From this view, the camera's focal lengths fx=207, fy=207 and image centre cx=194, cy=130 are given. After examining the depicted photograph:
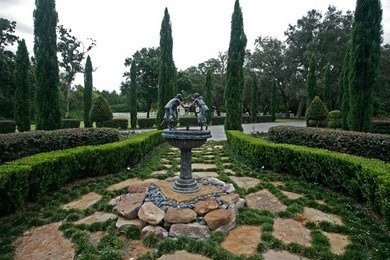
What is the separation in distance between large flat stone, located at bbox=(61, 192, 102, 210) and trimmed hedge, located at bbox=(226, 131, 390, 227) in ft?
15.0

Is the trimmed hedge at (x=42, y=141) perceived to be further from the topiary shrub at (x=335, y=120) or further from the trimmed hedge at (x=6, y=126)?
the topiary shrub at (x=335, y=120)

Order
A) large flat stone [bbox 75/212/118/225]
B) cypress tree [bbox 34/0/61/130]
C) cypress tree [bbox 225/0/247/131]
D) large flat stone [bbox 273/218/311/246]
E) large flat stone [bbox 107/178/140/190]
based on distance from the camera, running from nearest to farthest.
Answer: large flat stone [bbox 273/218/311/246] < large flat stone [bbox 75/212/118/225] < large flat stone [bbox 107/178/140/190] < cypress tree [bbox 34/0/61/130] < cypress tree [bbox 225/0/247/131]

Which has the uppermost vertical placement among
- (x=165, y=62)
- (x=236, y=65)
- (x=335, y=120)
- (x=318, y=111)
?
(x=165, y=62)

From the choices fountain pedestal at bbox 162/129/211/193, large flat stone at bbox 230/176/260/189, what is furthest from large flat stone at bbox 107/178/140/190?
large flat stone at bbox 230/176/260/189

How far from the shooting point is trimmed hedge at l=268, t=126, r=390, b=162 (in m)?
5.00

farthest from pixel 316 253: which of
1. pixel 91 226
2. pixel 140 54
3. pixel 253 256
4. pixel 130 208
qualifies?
pixel 140 54

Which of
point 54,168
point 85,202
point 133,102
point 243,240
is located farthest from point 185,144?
point 133,102

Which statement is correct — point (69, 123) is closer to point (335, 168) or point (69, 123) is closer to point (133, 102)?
point (133, 102)

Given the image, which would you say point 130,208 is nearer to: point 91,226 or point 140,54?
point 91,226

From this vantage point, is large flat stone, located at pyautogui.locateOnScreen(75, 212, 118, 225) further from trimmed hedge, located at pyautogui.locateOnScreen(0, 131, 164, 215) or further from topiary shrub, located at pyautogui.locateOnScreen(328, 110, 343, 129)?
topiary shrub, located at pyautogui.locateOnScreen(328, 110, 343, 129)

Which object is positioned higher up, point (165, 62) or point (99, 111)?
point (165, 62)

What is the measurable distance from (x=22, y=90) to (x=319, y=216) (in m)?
20.1

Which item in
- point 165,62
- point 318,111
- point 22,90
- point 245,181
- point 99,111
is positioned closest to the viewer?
point 245,181

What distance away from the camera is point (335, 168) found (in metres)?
4.27
